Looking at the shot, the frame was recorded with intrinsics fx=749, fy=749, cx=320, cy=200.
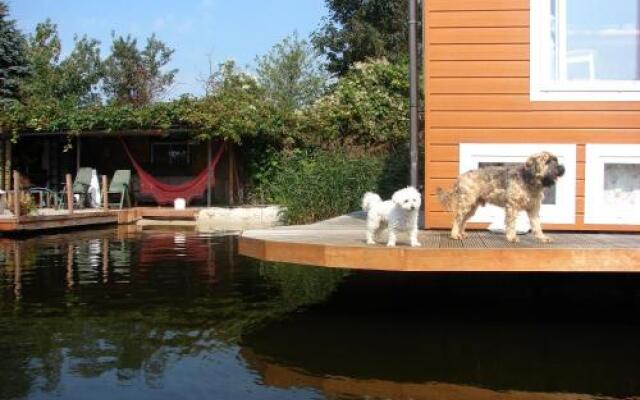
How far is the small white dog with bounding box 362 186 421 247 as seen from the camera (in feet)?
19.6

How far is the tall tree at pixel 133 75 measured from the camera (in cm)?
3256

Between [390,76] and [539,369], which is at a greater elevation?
[390,76]

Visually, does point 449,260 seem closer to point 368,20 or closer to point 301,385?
point 301,385

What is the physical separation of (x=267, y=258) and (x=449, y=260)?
1.55 m

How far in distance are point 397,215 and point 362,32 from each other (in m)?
21.8

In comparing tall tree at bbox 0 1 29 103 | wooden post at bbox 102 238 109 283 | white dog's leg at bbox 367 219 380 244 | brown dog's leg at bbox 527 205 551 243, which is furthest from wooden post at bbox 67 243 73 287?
tall tree at bbox 0 1 29 103

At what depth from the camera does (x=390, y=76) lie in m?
19.5

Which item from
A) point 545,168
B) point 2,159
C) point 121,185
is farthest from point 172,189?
point 545,168

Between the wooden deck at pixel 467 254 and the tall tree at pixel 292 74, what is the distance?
87.0ft

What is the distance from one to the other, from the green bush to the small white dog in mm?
7865

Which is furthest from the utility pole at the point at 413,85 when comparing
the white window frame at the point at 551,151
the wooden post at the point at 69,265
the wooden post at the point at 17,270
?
the wooden post at the point at 17,270

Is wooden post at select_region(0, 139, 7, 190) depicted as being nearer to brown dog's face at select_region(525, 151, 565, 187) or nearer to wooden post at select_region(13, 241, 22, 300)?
wooden post at select_region(13, 241, 22, 300)

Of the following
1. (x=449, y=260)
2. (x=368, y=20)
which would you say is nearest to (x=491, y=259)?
(x=449, y=260)

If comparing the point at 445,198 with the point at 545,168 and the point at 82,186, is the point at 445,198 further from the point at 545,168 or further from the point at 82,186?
the point at 82,186
